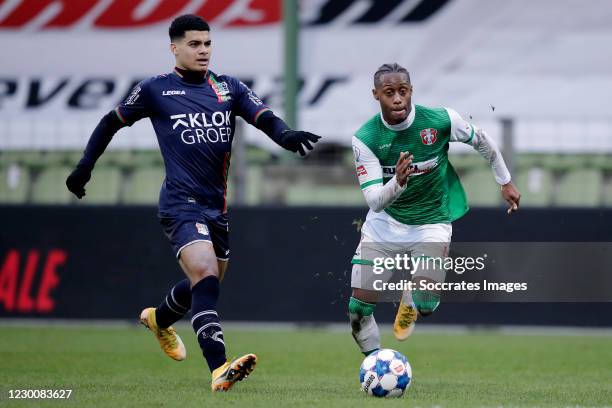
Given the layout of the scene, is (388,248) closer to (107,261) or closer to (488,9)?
(107,261)

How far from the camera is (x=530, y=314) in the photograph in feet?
47.1

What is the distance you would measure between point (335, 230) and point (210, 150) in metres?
6.07

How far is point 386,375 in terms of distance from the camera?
307 inches

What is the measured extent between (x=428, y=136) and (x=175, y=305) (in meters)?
2.22

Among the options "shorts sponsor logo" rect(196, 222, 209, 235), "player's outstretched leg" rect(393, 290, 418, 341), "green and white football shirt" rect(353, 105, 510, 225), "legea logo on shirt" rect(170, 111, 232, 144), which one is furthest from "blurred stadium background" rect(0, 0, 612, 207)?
"shorts sponsor logo" rect(196, 222, 209, 235)

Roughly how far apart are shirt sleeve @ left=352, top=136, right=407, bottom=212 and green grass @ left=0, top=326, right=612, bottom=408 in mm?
1283

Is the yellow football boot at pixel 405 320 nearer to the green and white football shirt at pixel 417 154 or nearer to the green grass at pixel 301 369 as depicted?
the green grass at pixel 301 369

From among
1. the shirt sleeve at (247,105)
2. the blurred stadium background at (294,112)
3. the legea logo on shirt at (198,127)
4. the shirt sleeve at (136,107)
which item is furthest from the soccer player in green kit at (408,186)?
the blurred stadium background at (294,112)

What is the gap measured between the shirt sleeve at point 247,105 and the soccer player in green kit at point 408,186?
732 millimetres

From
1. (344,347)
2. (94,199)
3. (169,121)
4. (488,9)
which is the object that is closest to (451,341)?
(344,347)

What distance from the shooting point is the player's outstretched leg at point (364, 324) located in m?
8.84

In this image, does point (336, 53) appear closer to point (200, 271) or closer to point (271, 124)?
point (271, 124)

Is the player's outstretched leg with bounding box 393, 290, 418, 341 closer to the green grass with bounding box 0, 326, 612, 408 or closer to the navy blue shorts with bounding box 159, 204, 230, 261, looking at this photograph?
the green grass with bounding box 0, 326, 612, 408

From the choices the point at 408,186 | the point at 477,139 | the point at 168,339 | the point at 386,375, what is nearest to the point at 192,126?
the point at 408,186
